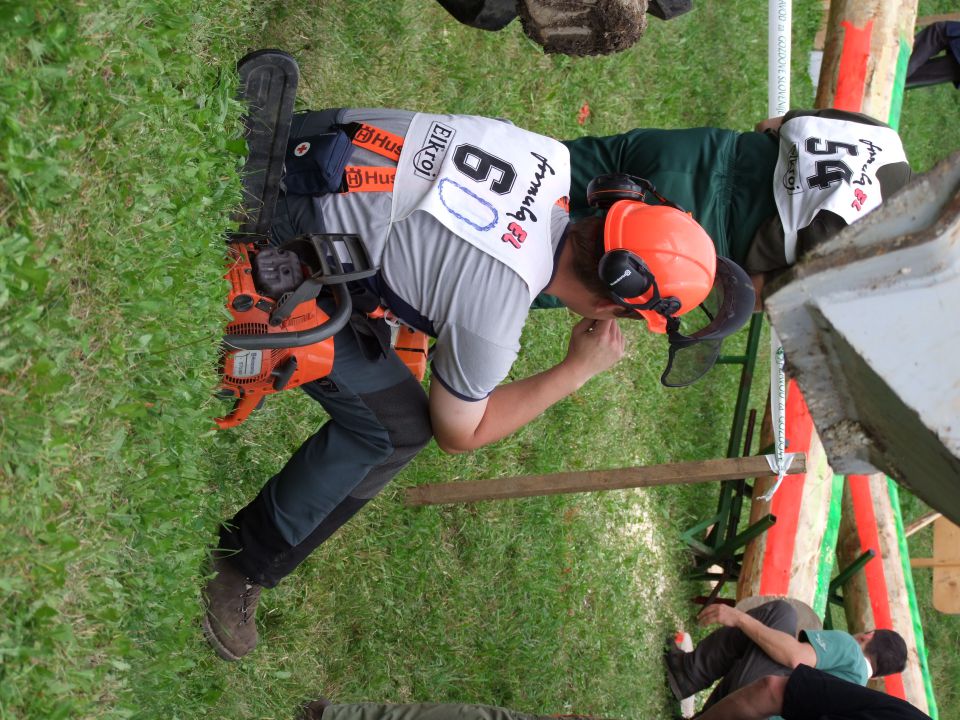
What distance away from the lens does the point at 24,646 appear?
2055 mm

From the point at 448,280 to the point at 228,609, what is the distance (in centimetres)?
155

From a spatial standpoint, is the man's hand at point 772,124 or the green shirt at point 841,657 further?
the green shirt at point 841,657

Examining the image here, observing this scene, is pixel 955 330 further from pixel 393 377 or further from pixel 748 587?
pixel 748 587

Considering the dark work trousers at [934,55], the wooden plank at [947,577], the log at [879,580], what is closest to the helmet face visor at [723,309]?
the log at [879,580]

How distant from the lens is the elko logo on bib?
3.05 metres

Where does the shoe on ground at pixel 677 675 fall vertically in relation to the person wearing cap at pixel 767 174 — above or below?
below

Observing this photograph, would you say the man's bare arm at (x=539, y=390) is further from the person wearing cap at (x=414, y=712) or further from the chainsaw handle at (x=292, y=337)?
the person wearing cap at (x=414, y=712)

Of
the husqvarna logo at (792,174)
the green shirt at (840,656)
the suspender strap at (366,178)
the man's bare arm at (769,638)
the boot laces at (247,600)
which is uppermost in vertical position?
the suspender strap at (366,178)

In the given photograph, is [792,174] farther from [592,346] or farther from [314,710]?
[314,710]

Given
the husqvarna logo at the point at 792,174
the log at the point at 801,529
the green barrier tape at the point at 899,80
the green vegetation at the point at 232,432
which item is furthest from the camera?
the green barrier tape at the point at 899,80

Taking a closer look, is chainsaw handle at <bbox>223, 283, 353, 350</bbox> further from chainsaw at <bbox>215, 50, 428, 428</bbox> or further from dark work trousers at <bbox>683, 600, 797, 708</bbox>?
dark work trousers at <bbox>683, 600, 797, 708</bbox>

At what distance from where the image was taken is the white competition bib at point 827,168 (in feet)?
13.4

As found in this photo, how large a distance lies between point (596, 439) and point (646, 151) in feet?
8.10

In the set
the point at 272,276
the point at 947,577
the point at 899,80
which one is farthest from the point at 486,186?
the point at 947,577
